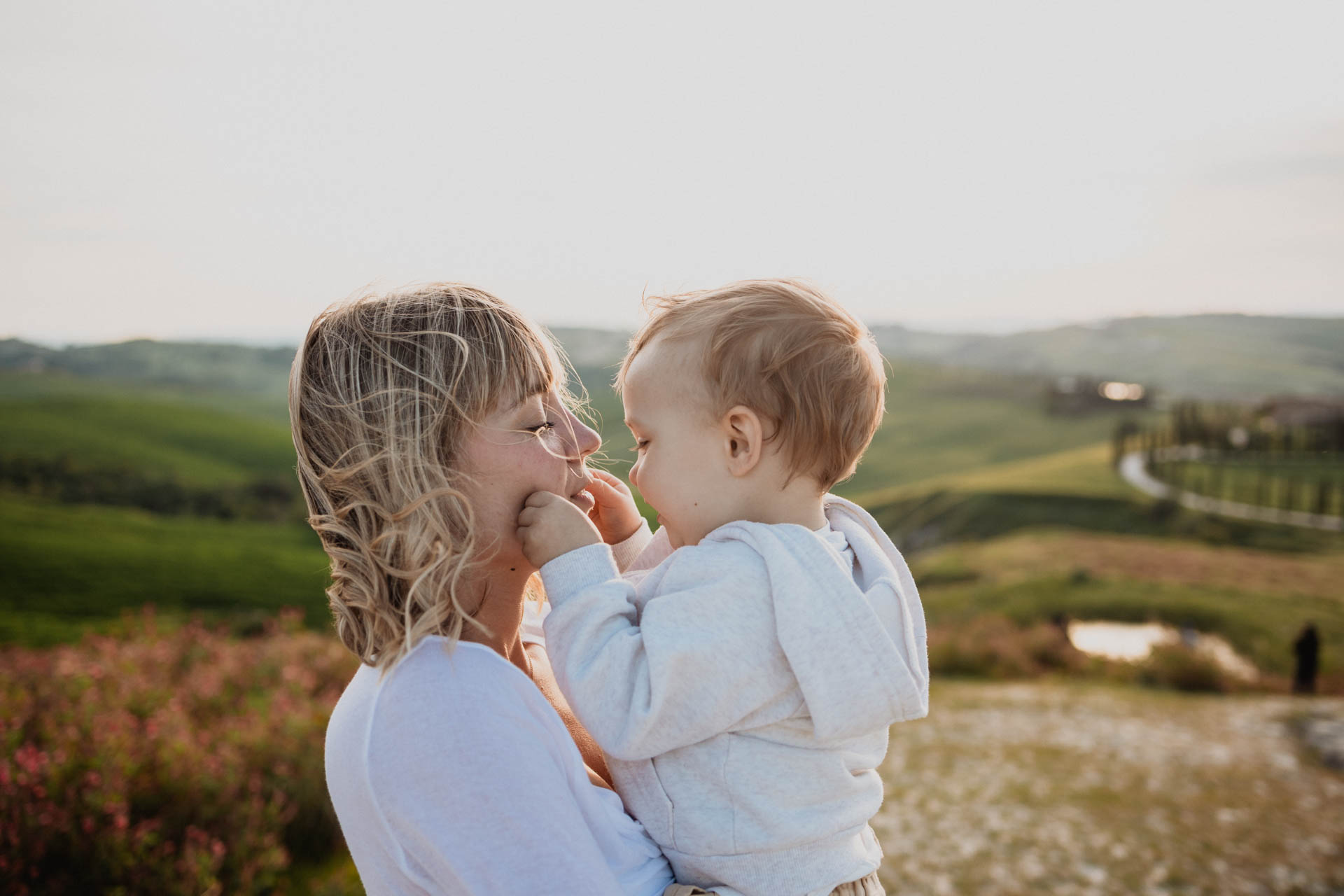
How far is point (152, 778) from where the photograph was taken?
532cm

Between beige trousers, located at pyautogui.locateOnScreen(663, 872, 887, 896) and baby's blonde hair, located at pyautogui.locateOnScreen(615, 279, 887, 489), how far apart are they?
99cm

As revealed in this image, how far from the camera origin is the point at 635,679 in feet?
5.89

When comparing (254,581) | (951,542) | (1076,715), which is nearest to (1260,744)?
(1076,715)

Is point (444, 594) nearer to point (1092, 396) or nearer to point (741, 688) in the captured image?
point (741, 688)

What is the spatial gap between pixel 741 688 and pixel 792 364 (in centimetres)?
80

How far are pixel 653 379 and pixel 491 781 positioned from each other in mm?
1077

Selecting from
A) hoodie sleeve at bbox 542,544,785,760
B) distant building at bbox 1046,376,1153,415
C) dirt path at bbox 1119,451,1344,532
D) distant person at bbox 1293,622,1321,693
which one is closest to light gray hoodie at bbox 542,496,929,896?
hoodie sleeve at bbox 542,544,785,760

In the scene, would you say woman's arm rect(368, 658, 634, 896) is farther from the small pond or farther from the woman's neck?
the small pond

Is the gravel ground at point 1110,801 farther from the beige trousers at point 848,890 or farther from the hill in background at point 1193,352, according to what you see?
the hill in background at point 1193,352

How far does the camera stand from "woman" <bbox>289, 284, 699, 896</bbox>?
158cm

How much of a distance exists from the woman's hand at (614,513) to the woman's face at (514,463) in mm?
562

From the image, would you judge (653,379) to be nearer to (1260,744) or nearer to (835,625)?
(835,625)

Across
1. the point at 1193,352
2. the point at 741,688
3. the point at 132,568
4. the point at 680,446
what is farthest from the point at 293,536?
the point at 1193,352

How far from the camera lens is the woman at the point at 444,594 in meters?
1.58
